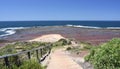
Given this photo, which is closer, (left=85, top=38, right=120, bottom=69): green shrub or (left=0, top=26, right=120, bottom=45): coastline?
(left=85, top=38, right=120, bottom=69): green shrub

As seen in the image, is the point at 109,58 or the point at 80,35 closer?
the point at 109,58

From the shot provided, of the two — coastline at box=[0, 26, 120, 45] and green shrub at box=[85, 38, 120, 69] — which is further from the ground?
green shrub at box=[85, 38, 120, 69]

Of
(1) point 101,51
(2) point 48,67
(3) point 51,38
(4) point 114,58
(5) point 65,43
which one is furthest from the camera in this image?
(3) point 51,38

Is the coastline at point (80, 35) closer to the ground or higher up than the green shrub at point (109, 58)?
closer to the ground

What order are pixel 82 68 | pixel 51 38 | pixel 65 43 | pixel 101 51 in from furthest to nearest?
1. pixel 51 38
2. pixel 65 43
3. pixel 82 68
4. pixel 101 51

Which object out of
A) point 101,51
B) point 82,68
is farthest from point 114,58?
point 82,68

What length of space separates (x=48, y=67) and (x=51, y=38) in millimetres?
23574

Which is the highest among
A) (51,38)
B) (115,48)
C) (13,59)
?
(115,48)

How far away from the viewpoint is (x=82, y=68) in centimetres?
1252

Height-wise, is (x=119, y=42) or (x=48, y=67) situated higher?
(x=119, y=42)

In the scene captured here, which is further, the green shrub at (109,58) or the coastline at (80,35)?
the coastline at (80,35)

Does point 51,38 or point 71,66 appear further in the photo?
point 51,38

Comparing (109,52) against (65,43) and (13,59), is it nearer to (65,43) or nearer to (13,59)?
(13,59)

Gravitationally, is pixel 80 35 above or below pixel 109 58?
below
